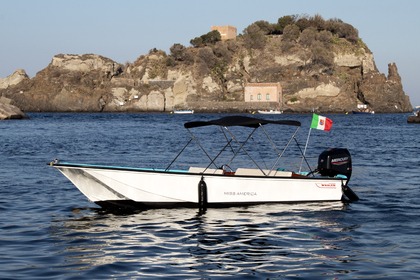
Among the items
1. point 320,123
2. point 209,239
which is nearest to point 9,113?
point 320,123

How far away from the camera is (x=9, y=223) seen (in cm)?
1806

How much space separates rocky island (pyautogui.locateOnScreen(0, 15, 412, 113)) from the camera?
184 m

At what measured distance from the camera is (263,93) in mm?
175000

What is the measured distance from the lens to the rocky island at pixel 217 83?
184 meters

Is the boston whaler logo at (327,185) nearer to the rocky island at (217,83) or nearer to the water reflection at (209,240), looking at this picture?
the water reflection at (209,240)

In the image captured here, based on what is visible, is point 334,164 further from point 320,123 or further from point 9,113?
point 9,113

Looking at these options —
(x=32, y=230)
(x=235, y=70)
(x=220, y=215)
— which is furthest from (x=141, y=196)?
(x=235, y=70)

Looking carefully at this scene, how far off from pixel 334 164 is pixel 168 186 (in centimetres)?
596

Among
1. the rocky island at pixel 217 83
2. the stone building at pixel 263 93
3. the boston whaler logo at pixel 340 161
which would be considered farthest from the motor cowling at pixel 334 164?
the rocky island at pixel 217 83

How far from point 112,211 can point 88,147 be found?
30722 mm

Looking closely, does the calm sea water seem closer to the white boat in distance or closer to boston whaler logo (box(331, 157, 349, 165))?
the white boat in distance

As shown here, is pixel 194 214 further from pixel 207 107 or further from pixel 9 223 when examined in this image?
pixel 207 107

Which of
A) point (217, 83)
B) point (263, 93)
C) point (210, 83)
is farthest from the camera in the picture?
point (217, 83)

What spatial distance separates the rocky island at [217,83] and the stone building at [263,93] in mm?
3601
